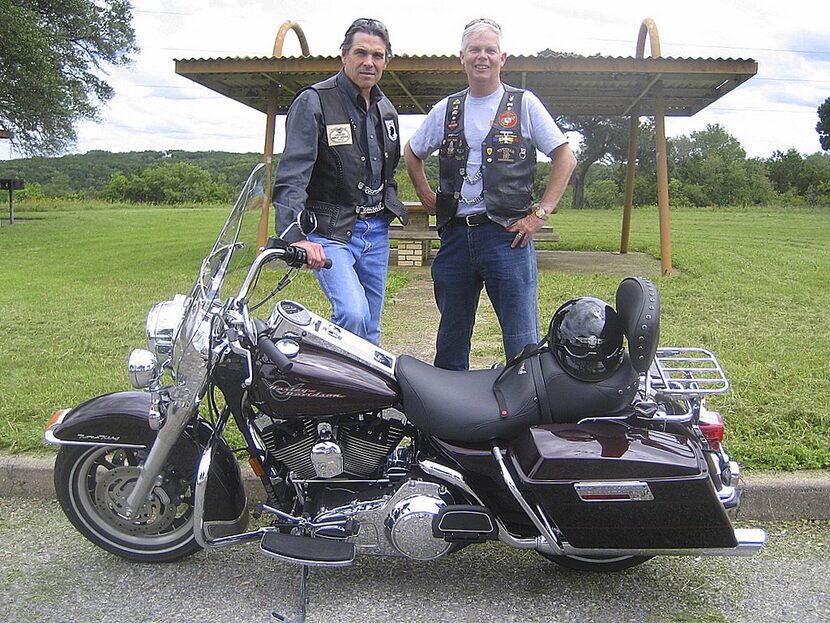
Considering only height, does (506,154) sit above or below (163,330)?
above

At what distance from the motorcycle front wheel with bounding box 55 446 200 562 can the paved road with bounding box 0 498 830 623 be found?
0.09m

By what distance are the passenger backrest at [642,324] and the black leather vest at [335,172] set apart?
1.36 metres

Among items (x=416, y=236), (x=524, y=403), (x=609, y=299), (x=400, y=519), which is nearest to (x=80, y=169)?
(x=416, y=236)

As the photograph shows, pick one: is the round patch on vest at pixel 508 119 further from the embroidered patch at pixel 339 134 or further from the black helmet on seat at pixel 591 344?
the black helmet on seat at pixel 591 344

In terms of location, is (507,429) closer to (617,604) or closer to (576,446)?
(576,446)

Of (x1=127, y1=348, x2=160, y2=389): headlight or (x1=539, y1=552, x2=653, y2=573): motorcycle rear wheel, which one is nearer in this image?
(x1=127, y1=348, x2=160, y2=389): headlight

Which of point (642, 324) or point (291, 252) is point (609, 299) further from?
point (291, 252)

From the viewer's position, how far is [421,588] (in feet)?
8.91

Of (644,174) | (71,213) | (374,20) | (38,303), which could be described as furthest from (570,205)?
(374,20)

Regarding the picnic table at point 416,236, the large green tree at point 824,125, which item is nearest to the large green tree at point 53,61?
the picnic table at point 416,236

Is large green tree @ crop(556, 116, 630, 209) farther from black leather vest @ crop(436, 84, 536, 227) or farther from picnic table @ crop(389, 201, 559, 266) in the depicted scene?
black leather vest @ crop(436, 84, 536, 227)

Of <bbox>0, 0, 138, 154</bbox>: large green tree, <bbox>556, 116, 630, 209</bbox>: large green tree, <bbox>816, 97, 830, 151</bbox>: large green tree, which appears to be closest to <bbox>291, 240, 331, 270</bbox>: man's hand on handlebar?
<bbox>0, 0, 138, 154</bbox>: large green tree

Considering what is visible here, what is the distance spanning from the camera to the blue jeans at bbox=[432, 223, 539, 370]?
3.37 metres

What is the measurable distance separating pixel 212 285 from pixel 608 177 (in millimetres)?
41988
